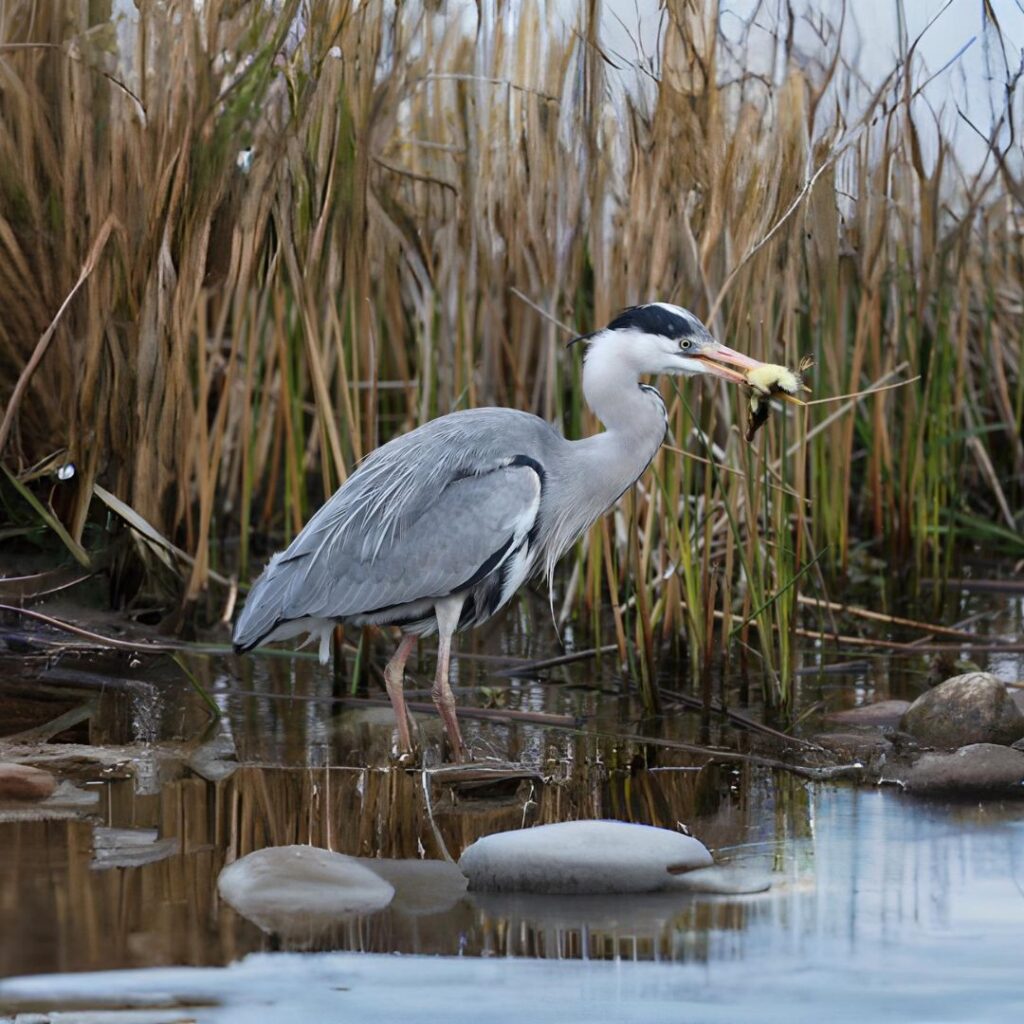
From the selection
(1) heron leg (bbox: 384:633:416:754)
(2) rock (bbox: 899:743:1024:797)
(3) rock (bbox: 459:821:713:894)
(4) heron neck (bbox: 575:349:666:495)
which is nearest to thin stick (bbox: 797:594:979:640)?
(4) heron neck (bbox: 575:349:666:495)

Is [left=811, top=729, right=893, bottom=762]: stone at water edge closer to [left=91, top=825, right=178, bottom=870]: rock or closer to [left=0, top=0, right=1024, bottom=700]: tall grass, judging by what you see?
[left=0, top=0, right=1024, bottom=700]: tall grass

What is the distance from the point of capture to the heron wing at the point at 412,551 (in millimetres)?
4477

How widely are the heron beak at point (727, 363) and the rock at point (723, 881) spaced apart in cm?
134

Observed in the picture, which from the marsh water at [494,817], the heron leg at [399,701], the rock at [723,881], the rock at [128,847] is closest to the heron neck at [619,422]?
the marsh water at [494,817]

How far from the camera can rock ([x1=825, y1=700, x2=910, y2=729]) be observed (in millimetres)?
4723

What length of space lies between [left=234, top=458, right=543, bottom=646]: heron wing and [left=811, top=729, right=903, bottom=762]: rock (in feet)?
3.18

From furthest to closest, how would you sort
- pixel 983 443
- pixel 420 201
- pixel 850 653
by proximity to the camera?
pixel 983 443 → pixel 420 201 → pixel 850 653

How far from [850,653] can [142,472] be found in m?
2.33

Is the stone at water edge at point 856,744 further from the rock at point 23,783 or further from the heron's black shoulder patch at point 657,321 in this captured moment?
the rock at point 23,783

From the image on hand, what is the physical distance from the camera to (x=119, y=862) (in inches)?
133

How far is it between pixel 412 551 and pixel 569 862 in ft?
4.60

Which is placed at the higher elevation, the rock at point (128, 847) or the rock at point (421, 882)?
the rock at point (128, 847)

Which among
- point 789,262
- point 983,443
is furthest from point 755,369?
point 983,443

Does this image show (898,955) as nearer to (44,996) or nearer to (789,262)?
(44,996)
